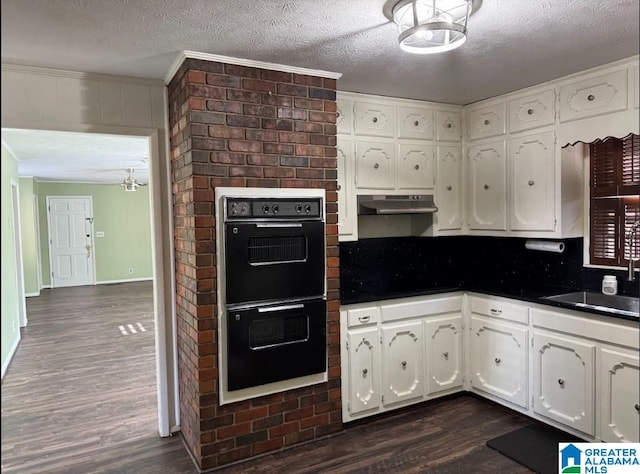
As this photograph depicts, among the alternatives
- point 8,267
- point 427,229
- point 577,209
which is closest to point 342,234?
point 427,229

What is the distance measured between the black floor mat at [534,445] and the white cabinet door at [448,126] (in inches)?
78.3

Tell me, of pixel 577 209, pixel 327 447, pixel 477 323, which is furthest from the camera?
pixel 477 323

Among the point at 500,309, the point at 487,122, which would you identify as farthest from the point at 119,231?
the point at 500,309

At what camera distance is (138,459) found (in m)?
2.49

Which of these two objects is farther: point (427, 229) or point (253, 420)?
point (427, 229)

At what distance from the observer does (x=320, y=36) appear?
6.64 ft

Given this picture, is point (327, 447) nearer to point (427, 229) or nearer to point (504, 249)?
point (427, 229)

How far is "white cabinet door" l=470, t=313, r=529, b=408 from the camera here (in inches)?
108

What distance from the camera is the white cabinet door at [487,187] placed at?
3.10 m

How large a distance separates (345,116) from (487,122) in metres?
1.06

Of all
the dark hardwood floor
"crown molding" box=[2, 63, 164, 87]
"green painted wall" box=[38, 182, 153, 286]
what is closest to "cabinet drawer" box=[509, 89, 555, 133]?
the dark hardwood floor

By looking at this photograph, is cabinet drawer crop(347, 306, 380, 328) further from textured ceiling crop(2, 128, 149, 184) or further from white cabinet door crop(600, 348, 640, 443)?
textured ceiling crop(2, 128, 149, 184)

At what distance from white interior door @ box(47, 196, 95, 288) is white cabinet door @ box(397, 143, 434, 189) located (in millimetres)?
5275

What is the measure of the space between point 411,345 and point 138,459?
1.74 m
